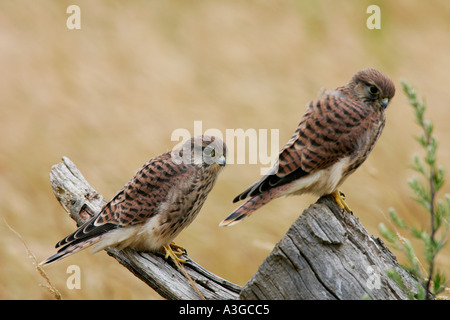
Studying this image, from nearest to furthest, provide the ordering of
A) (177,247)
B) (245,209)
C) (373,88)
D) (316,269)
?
(316,269)
(245,209)
(373,88)
(177,247)

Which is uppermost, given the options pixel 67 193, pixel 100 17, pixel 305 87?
pixel 100 17

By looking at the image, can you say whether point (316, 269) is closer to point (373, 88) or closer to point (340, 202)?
point (340, 202)

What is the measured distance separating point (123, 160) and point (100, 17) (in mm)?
1840

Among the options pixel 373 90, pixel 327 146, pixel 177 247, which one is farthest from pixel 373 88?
pixel 177 247

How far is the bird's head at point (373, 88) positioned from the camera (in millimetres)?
3369

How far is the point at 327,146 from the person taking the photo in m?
3.19

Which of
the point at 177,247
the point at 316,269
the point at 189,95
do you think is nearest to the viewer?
the point at 316,269

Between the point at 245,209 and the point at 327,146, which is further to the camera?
the point at 327,146

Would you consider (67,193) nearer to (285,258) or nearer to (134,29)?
(285,258)

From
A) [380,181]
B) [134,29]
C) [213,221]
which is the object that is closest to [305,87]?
[380,181]

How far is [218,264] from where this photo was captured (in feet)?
14.7

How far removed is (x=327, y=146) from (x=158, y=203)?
3.12ft

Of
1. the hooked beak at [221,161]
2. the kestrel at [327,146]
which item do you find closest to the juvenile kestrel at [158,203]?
the hooked beak at [221,161]
